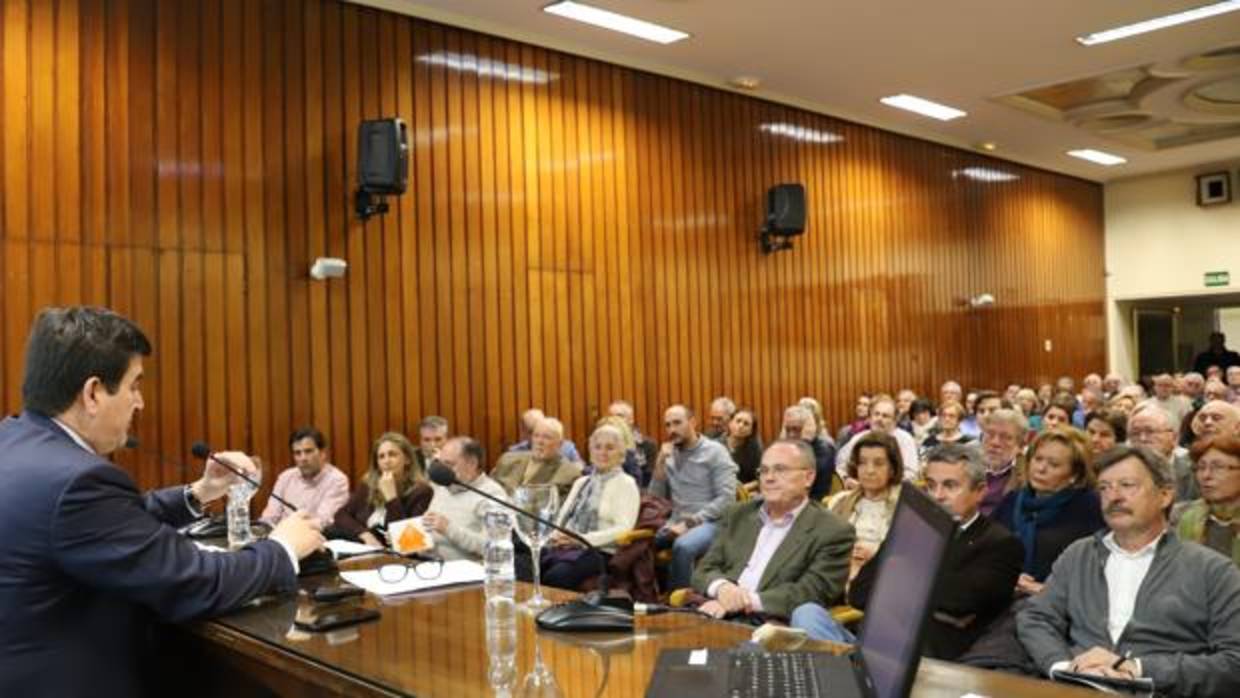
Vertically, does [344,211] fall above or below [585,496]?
above

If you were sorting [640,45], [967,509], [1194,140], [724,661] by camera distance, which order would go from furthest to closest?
1. [1194,140]
2. [640,45]
3. [967,509]
4. [724,661]

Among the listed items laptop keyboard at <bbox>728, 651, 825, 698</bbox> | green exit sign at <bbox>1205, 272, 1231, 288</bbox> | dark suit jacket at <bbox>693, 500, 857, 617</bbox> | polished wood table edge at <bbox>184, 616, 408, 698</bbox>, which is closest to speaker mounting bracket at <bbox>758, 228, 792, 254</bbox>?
dark suit jacket at <bbox>693, 500, 857, 617</bbox>

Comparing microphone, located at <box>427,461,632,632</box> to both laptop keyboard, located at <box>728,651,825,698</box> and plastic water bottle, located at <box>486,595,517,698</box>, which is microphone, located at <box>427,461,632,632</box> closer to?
plastic water bottle, located at <box>486,595,517,698</box>

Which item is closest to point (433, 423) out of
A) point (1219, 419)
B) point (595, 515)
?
point (595, 515)

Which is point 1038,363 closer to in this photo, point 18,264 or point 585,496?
point 585,496

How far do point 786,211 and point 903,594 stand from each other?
766 cm

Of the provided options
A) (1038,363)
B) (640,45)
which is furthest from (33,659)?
(1038,363)

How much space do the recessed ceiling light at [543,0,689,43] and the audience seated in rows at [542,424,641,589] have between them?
3183 millimetres

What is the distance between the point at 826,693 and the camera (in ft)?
5.34

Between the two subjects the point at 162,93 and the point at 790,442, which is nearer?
the point at 790,442

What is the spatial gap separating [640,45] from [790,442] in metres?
4.90

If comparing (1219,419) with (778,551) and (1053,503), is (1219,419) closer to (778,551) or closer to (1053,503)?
(1053,503)

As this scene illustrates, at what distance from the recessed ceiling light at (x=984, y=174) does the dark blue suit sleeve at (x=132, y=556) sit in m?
10.5

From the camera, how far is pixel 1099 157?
1237cm
